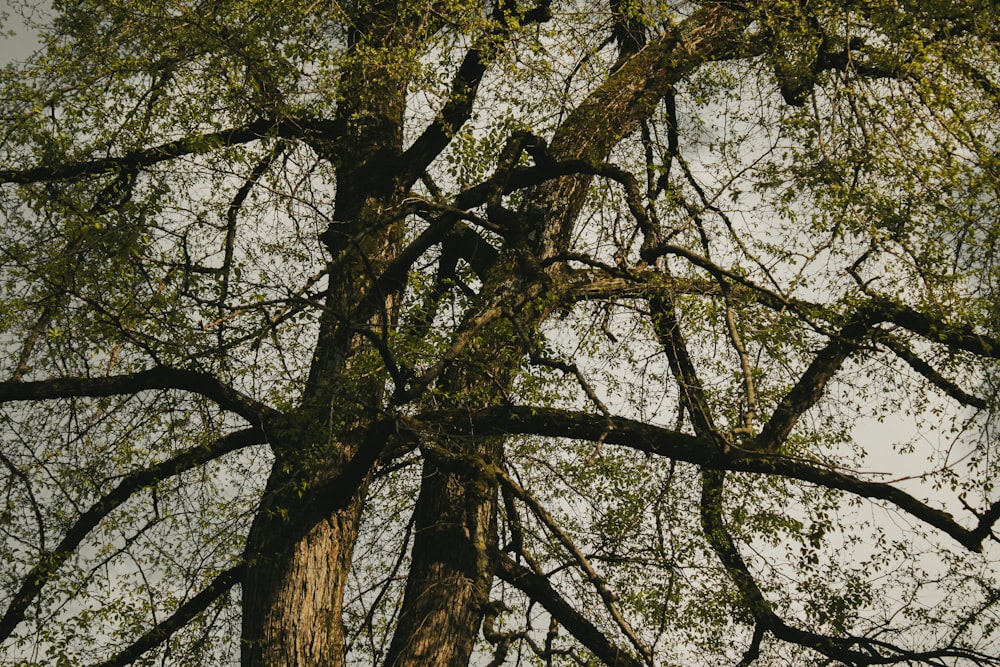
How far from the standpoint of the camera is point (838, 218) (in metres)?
8.48

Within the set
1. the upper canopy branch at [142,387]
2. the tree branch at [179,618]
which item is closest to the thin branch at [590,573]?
the upper canopy branch at [142,387]

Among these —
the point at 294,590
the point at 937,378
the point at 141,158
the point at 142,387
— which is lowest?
the point at 294,590

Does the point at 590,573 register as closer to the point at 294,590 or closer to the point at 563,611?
the point at 563,611

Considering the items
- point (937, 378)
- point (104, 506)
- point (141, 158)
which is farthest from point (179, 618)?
point (937, 378)

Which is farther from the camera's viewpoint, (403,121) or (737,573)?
(403,121)

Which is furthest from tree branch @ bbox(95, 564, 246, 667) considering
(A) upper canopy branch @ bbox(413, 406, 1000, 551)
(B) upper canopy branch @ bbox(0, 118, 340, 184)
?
(B) upper canopy branch @ bbox(0, 118, 340, 184)

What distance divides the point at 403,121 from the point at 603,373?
3766 mm

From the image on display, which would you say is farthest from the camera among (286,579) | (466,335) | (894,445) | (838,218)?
(894,445)

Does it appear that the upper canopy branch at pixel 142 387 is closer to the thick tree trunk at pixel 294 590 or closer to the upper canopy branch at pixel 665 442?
the thick tree trunk at pixel 294 590

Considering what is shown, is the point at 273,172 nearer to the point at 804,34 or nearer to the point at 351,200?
the point at 351,200

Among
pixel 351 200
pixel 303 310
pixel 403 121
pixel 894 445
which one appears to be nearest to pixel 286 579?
pixel 303 310

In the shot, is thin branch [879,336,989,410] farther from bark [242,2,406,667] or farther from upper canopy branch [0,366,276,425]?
upper canopy branch [0,366,276,425]

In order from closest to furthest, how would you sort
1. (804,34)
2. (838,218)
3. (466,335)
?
(466,335) < (838,218) < (804,34)

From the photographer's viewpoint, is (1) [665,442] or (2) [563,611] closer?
(1) [665,442]
